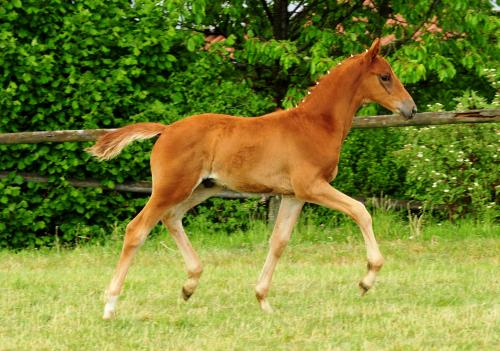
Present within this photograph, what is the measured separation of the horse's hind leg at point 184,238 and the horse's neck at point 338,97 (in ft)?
3.20

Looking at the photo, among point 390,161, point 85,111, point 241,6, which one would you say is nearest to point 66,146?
point 85,111

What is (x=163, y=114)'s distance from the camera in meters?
11.8

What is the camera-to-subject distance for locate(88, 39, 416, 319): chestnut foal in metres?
7.39

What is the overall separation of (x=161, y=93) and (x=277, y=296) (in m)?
4.64

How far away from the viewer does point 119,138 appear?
7676mm

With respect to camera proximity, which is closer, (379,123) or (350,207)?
(350,207)

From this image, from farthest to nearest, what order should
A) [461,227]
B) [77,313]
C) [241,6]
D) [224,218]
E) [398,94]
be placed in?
[241,6]
[224,218]
[461,227]
[398,94]
[77,313]

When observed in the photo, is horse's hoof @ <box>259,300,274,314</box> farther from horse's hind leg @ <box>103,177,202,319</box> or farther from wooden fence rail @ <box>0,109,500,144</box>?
wooden fence rail @ <box>0,109,500,144</box>

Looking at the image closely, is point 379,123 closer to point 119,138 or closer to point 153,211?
point 119,138

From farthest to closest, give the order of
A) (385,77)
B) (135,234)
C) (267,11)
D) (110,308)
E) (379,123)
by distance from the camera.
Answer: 1. (267,11)
2. (379,123)
3. (385,77)
4. (135,234)
5. (110,308)

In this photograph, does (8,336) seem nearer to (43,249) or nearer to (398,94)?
(398,94)

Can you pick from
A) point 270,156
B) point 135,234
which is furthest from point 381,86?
point 135,234

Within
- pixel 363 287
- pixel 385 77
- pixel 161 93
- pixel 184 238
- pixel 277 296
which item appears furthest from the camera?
pixel 161 93

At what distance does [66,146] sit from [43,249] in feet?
3.92
